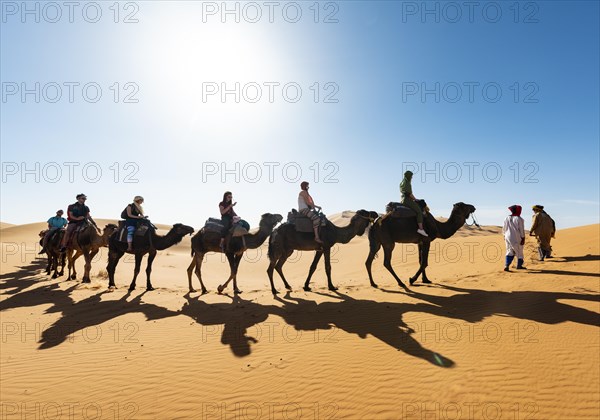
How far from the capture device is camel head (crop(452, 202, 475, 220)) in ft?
40.3

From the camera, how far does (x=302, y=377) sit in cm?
563

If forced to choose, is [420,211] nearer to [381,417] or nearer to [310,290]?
[310,290]

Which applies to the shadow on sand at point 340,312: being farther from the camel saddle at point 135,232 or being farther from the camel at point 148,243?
the camel saddle at point 135,232

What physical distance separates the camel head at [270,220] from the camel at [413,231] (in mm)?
3574

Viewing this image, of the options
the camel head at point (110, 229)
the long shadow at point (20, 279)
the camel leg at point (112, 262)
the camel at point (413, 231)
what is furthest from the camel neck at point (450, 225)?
the long shadow at point (20, 279)

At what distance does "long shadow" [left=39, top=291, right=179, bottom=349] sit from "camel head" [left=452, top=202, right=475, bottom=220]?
1013 cm

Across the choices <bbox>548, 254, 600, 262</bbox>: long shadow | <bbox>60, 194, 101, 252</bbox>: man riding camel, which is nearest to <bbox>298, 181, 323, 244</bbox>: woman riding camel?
<bbox>60, 194, 101, 252</bbox>: man riding camel

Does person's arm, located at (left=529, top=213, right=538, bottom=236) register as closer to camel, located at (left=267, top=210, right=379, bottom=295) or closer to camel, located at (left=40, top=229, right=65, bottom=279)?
camel, located at (left=267, top=210, right=379, bottom=295)

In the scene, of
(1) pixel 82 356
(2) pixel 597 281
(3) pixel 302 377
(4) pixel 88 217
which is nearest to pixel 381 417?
(3) pixel 302 377

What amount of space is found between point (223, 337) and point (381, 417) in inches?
158

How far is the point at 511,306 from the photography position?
861cm

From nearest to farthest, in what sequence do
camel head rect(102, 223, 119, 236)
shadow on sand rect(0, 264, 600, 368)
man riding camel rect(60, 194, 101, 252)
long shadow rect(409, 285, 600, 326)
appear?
shadow on sand rect(0, 264, 600, 368)
long shadow rect(409, 285, 600, 326)
camel head rect(102, 223, 119, 236)
man riding camel rect(60, 194, 101, 252)

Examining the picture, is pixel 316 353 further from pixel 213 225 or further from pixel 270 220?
pixel 213 225

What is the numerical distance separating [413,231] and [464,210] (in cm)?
215
